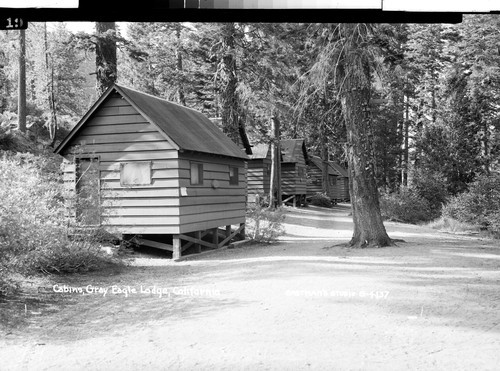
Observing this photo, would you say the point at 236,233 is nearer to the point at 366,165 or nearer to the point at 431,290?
the point at 366,165

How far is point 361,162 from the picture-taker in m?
12.8

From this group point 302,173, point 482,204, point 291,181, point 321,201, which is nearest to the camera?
point 482,204

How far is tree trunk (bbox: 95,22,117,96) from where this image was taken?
1412cm

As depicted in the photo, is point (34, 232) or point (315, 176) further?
point (315, 176)

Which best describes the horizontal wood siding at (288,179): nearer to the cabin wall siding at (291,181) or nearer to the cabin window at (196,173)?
the cabin wall siding at (291,181)

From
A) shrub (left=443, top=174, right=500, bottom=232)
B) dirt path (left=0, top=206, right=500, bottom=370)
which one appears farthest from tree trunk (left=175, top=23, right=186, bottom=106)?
dirt path (left=0, top=206, right=500, bottom=370)

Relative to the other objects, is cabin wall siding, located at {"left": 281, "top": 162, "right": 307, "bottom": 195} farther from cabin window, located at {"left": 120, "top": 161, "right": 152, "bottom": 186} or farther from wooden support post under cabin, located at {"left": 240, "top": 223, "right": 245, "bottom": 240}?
cabin window, located at {"left": 120, "top": 161, "right": 152, "bottom": 186}

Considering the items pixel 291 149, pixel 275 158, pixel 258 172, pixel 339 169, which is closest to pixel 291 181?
pixel 291 149

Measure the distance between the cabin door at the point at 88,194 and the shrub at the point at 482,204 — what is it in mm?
13096

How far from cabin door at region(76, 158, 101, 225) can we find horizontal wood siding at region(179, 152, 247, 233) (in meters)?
2.24

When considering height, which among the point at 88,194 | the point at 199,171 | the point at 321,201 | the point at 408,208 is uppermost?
the point at 199,171

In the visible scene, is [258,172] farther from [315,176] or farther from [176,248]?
[176,248]

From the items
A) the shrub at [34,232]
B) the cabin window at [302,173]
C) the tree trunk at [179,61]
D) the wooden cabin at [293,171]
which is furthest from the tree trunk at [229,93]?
the cabin window at [302,173]

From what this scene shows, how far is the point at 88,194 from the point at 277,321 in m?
7.93
